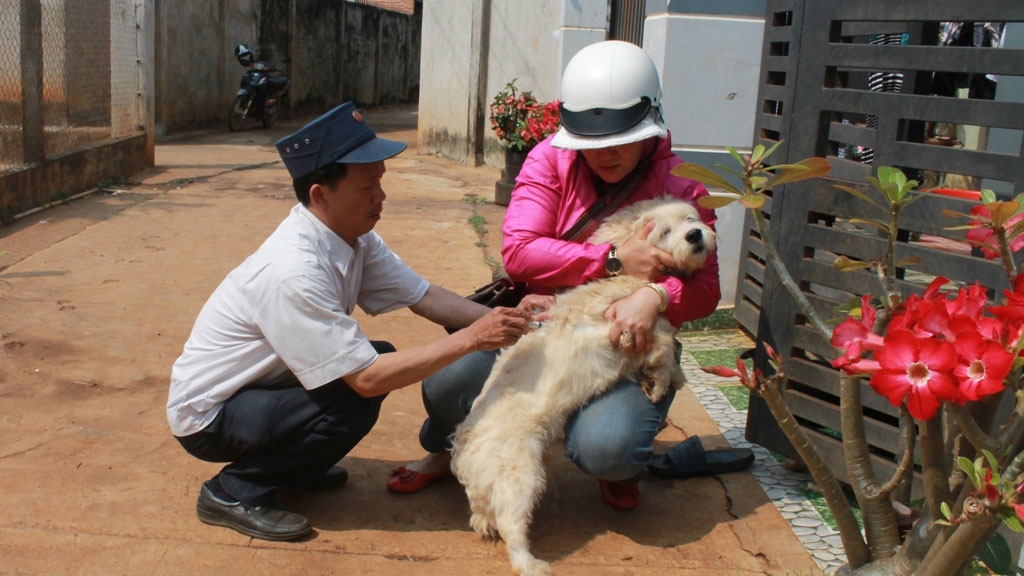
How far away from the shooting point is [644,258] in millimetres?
3150

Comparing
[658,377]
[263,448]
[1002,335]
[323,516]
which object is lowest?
[323,516]

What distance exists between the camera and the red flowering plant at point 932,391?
1740 millimetres

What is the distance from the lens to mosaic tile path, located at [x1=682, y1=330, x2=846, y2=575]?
3.02 metres

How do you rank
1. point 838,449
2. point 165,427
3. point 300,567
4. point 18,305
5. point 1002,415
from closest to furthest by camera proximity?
point 1002,415, point 300,567, point 838,449, point 165,427, point 18,305

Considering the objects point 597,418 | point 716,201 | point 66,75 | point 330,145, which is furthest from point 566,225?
point 66,75

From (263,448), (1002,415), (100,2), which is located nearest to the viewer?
(1002,415)

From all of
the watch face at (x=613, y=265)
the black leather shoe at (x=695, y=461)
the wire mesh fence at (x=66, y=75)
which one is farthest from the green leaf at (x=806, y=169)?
the wire mesh fence at (x=66, y=75)

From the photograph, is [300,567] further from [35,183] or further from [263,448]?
[35,183]

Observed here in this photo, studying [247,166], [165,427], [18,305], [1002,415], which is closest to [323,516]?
[165,427]

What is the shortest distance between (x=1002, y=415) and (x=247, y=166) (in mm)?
10460

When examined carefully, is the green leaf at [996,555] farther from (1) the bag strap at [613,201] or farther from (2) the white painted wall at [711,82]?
(2) the white painted wall at [711,82]

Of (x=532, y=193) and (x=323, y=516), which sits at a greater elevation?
(x=532, y=193)

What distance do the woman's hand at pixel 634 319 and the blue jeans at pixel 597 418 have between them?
0.62 ft

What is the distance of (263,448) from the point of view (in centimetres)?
304
